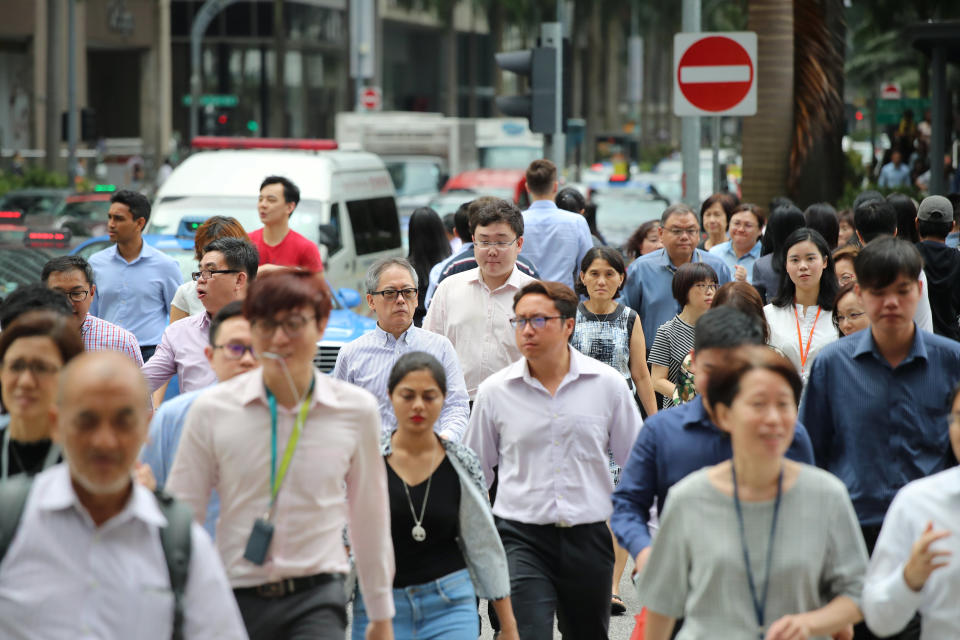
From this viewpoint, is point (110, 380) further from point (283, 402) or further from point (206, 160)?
point (206, 160)

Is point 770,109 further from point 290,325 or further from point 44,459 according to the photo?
point 44,459

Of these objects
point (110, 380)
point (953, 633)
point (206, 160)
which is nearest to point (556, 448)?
point (953, 633)

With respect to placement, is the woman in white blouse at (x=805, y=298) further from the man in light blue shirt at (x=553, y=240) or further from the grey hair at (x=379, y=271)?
the man in light blue shirt at (x=553, y=240)

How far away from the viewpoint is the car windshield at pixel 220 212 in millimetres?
14914

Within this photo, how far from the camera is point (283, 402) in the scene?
14.2ft

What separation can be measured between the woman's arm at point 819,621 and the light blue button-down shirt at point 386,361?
9.46 feet

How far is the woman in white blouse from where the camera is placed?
24.5 feet

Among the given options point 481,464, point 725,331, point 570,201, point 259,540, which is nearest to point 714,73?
point 570,201

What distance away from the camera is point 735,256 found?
11391 mm

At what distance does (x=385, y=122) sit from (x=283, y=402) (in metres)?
31.0

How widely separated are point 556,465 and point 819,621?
6.31 ft

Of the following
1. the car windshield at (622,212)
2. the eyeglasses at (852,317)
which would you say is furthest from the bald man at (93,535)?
the car windshield at (622,212)

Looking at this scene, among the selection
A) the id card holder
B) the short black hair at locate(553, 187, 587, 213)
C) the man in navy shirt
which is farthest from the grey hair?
the short black hair at locate(553, 187, 587, 213)

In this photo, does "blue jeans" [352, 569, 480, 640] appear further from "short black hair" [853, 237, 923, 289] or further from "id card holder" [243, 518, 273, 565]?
"short black hair" [853, 237, 923, 289]
